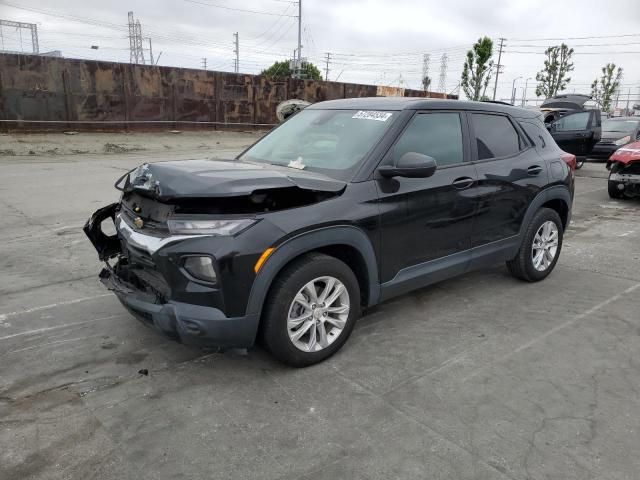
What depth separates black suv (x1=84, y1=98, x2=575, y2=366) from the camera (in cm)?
298

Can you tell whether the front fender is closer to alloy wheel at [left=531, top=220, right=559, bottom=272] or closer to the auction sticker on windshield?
the auction sticker on windshield

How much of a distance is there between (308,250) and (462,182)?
1591 mm

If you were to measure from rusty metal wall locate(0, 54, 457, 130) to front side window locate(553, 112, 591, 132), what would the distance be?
13.4m

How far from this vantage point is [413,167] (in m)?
3.46

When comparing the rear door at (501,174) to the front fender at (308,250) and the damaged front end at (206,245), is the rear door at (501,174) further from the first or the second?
the damaged front end at (206,245)

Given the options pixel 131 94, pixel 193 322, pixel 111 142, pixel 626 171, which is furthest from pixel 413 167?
pixel 131 94

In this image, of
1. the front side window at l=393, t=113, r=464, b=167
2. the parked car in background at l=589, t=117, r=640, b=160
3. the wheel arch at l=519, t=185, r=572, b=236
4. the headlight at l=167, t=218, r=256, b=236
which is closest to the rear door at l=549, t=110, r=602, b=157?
the parked car in background at l=589, t=117, r=640, b=160

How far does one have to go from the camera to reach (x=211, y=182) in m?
3.00

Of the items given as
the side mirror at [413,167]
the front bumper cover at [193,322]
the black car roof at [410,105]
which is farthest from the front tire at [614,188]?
A: the front bumper cover at [193,322]

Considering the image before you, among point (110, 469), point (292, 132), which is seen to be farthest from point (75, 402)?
point (292, 132)

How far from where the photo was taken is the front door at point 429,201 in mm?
3691

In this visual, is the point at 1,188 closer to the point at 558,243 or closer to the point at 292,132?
the point at 292,132

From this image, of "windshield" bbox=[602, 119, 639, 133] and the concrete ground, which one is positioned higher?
"windshield" bbox=[602, 119, 639, 133]

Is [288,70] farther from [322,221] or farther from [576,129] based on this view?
[322,221]
